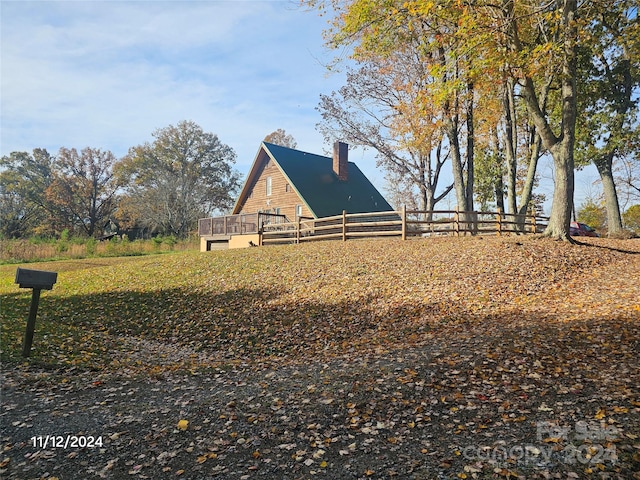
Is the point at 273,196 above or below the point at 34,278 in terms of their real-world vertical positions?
above

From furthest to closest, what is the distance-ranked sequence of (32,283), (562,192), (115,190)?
(115,190) < (562,192) < (32,283)

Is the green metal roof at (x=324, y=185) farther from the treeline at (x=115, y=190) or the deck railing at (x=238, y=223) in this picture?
the treeline at (x=115, y=190)

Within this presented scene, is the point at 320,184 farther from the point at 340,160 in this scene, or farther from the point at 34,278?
the point at 34,278

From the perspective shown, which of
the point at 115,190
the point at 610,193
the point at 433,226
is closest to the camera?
the point at 433,226

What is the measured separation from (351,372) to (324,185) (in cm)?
2451

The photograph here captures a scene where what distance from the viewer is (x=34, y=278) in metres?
6.73

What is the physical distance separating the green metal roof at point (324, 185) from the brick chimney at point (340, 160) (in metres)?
0.37

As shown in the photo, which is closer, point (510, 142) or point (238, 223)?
point (510, 142)

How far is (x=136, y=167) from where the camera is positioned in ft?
159

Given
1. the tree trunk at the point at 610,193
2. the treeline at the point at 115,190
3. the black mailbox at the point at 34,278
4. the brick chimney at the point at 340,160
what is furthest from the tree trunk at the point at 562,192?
the treeline at the point at 115,190

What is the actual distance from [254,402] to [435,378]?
99.9 inches

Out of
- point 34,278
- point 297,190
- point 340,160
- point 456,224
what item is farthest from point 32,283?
point 340,160

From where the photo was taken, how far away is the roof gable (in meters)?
28.1

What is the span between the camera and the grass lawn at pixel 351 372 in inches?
153
